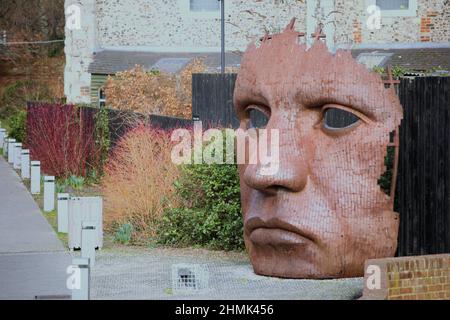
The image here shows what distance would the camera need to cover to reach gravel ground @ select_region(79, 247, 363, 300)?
12.4 metres

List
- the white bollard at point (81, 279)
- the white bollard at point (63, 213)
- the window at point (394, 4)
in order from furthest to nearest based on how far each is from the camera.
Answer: the window at point (394, 4), the white bollard at point (63, 213), the white bollard at point (81, 279)

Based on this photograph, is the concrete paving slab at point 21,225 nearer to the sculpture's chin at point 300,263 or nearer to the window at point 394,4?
the sculpture's chin at point 300,263

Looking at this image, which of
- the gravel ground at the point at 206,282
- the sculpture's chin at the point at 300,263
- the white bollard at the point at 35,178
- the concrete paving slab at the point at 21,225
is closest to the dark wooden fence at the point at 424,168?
the sculpture's chin at the point at 300,263

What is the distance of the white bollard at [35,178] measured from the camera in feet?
79.5

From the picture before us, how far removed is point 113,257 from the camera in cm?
1584

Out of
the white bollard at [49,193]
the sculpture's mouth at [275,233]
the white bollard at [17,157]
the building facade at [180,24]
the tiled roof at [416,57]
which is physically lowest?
the sculpture's mouth at [275,233]

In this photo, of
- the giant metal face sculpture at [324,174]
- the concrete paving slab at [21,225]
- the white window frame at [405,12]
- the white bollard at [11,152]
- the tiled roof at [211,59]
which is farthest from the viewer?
the white window frame at [405,12]

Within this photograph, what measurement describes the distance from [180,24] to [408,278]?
1224 inches

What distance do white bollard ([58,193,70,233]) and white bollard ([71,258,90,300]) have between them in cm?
711

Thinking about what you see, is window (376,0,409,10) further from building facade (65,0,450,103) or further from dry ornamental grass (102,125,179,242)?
dry ornamental grass (102,125,179,242)

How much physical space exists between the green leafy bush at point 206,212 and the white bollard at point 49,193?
462 centimetres

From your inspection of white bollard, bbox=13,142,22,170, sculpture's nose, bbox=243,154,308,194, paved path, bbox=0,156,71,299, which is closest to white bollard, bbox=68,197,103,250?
paved path, bbox=0,156,71,299
